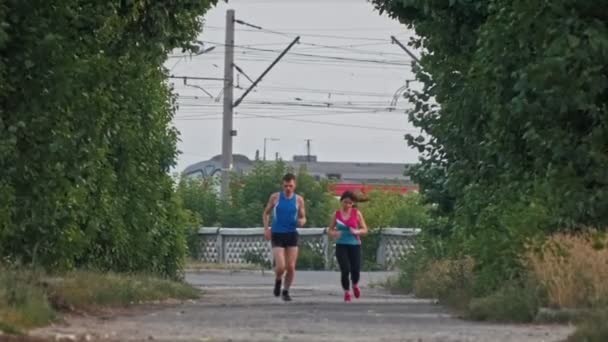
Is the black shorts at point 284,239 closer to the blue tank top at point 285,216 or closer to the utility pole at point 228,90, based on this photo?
the blue tank top at point 285,216

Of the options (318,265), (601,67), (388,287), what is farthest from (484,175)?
(318,265)

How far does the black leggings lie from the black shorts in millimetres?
1078

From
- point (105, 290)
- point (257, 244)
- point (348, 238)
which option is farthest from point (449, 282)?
point (257, 244)

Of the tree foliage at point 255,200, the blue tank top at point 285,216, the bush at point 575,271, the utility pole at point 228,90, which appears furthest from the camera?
the utility pole at point 228,90

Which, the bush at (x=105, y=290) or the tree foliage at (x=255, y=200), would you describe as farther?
the tree foliage at (x=255, y=200)

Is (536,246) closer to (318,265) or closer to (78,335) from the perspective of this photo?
(78,335)

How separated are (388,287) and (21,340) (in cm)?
1608

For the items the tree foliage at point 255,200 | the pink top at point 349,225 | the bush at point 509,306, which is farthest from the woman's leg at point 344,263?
the tree foliage at point 255,200

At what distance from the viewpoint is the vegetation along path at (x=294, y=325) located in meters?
13.0

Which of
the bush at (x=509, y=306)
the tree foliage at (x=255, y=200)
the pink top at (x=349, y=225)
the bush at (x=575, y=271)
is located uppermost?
the tree foliage at (x=255, y=200)

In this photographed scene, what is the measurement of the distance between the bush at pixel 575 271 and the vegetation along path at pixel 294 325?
2.22 feet

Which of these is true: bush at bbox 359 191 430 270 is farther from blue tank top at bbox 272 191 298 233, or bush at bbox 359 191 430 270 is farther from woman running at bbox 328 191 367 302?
blue tank top at bbox 272 191 298 233

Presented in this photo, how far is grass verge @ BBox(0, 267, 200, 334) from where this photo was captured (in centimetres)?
1353

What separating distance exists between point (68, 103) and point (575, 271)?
211 inches
